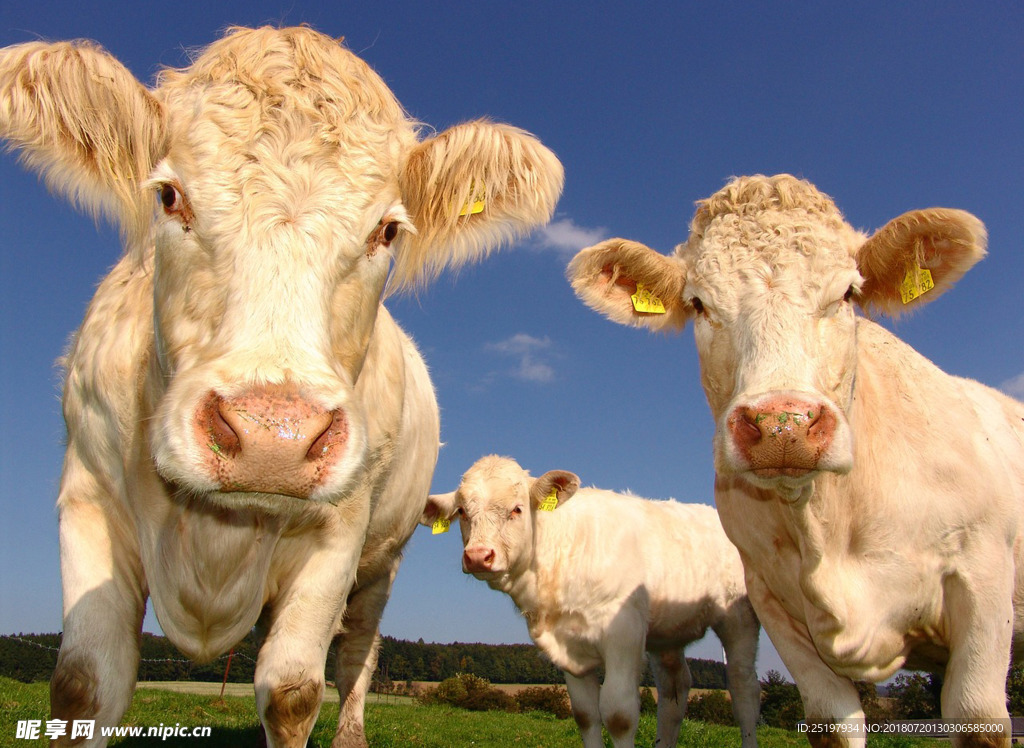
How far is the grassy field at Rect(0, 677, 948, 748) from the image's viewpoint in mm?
6770

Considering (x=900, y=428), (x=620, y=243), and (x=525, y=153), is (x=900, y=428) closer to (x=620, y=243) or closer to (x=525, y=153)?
(x=620, y=243)

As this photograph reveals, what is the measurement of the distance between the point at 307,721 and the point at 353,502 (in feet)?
3.08

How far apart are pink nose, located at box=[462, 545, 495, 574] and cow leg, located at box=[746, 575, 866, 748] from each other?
11.6 ft

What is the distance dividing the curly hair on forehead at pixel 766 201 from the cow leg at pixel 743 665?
225 inches

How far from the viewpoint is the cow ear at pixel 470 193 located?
3.43m

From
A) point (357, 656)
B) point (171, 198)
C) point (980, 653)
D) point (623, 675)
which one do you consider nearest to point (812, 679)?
point (980, 653)

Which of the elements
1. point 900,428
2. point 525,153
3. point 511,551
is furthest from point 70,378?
point 511,551

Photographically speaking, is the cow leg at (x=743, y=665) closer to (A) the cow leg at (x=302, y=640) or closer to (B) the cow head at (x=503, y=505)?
(B) the cow head at (x=503, y=505)

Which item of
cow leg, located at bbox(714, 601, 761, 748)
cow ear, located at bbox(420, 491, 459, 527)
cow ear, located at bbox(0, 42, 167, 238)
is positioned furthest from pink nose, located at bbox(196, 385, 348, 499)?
cow leg, located at bbox(714, 601, 761, 748)

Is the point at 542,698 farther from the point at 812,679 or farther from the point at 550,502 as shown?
the point at 812,679

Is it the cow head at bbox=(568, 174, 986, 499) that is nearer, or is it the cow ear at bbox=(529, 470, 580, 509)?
the cow head at bbox=(568, 174, 986, 499)

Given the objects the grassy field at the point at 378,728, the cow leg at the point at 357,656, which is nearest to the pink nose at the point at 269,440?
the cow leg at the point at 357,656

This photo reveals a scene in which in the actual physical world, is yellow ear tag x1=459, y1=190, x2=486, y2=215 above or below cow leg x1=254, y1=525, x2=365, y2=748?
above

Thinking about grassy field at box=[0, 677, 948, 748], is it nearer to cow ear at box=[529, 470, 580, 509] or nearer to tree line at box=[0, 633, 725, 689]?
cow ear at box=[529, 470, 580, 509]
